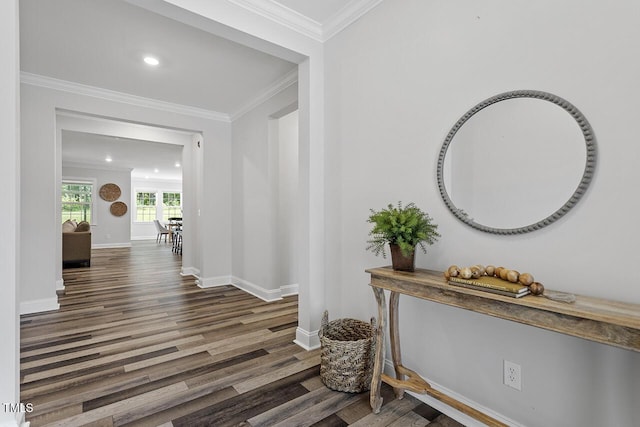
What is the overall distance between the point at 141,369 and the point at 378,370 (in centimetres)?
169

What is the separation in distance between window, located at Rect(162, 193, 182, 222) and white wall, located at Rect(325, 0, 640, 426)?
41.2 ft

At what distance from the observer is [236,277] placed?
4723 millimetres

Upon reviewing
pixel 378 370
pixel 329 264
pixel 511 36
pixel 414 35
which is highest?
pixel 414 35

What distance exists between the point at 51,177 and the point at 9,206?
114 inches

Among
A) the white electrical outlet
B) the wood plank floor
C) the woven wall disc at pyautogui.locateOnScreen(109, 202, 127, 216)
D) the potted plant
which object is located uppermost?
the woven wall disc at pyautogui.locateOnScreen(109, 202, 127, 216)

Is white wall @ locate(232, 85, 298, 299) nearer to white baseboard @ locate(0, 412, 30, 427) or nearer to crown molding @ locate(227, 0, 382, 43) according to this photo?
crown molding @ locate(227, 0, 382, 43)

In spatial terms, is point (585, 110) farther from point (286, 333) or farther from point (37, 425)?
point (37, 425)

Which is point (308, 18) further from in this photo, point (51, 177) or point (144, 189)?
point (144, 189)

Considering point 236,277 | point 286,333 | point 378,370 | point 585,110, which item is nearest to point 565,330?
point 585,110

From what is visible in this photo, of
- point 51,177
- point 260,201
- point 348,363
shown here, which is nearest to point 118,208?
point 51,177

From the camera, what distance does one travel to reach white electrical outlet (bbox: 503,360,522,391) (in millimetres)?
1475

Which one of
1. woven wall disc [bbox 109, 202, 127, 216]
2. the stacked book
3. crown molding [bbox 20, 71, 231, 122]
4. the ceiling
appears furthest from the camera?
woven wall disc [bbox 109, 202, 127, 216]

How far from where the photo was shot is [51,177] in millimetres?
3672

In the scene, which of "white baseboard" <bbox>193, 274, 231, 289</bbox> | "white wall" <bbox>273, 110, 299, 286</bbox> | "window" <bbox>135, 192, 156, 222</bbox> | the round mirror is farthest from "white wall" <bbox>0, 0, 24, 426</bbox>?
"window" <bbox>135, 192, 156, 222</bbox>
